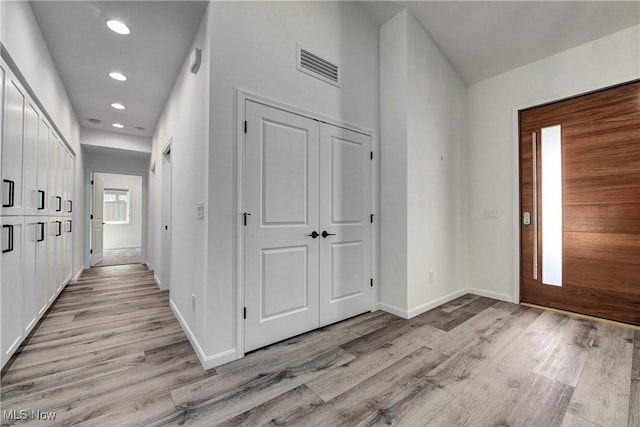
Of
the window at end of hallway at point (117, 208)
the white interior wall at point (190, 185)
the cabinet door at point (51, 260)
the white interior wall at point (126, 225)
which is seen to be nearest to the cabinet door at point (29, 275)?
the cabinet door at point (51, 260)

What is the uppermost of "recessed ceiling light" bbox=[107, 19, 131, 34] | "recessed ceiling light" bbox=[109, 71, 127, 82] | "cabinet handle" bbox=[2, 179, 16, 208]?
"recessed ceiling light" bbox=[107, 19, 131, 34]

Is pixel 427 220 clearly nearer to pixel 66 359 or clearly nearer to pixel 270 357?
pixel 270 357

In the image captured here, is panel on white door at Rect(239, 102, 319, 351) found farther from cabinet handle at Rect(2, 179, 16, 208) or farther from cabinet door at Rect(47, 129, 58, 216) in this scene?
cabinet door at Rect(47, 129, 58, 216)

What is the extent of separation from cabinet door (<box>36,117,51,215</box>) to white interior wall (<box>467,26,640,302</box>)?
4920 mm

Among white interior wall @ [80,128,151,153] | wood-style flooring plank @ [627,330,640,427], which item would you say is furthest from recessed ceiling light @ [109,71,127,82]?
wood-style flooring plank @ [627,330,640,427]

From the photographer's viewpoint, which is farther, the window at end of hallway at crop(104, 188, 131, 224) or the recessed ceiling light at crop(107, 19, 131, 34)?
the window at end of hallway at crop(104, 188, 131, 224)

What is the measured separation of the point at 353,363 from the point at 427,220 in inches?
71.8

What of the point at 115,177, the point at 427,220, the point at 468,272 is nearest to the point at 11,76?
the point at 427,220

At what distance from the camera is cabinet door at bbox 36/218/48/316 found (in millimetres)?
2595

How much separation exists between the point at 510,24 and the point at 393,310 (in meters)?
3.28

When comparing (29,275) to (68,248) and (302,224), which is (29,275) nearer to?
(68,248)

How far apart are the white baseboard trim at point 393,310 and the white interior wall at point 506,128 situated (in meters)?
1.47

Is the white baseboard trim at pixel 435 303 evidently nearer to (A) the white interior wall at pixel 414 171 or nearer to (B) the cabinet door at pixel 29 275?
(A) the white interior wall at pixel 414 171

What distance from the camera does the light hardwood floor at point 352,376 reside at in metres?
1.47
